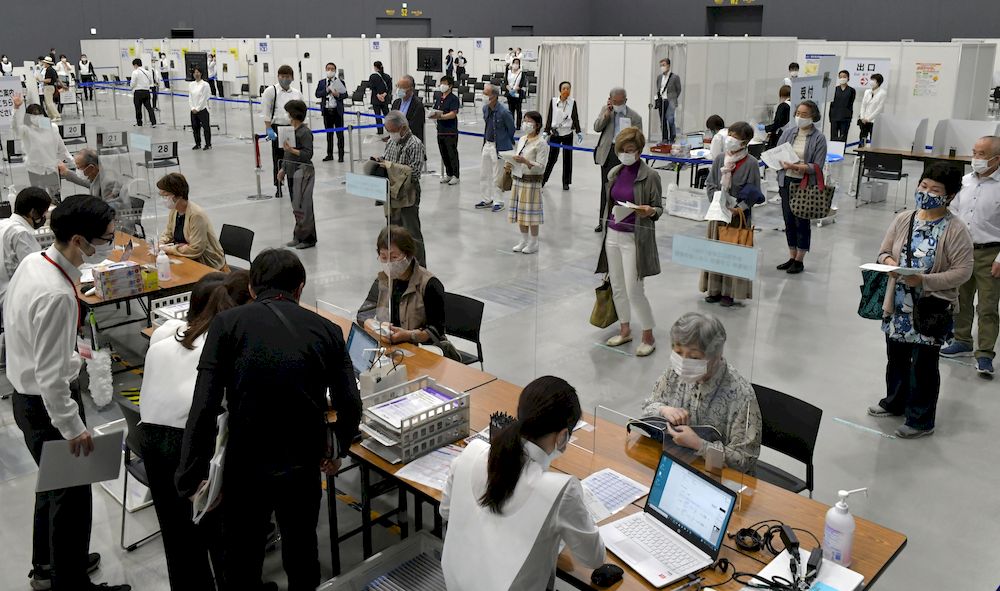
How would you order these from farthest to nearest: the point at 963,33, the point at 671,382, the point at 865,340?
the point at 963,33 < the point at 865,340 < the point at 671,382

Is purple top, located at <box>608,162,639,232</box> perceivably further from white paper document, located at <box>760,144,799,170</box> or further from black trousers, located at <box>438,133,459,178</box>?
black trousers, located at <box>438,133,459,178</box>

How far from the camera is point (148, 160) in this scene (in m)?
8.47

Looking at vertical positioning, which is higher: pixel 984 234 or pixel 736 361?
pixel 984 234

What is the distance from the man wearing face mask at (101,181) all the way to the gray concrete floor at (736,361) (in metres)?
0.36

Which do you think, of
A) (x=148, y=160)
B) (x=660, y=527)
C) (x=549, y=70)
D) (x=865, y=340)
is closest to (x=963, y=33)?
(x=549, y=70)

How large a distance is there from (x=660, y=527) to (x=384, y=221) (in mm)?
2896

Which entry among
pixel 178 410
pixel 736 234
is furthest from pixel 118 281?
pixel 736 234

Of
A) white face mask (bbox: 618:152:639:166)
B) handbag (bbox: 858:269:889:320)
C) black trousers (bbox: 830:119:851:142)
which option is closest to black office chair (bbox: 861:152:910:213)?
black trousers (bbox: 830:119:851:142)

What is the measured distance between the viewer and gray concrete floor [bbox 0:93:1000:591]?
4152 millimetres

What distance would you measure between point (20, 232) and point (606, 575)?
402 cm

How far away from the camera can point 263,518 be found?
10.2 feet

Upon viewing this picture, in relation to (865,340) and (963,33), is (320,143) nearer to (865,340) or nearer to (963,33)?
(865,340)

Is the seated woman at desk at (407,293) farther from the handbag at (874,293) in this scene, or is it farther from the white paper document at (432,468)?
the handbag at (874,293)

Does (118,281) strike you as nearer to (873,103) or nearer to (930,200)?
(930,200)
